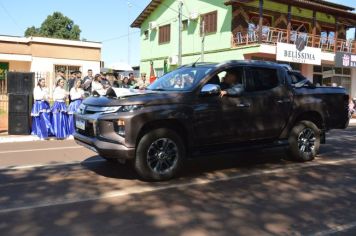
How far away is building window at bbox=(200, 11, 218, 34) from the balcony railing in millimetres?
2141

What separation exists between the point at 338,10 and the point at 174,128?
27.9 m

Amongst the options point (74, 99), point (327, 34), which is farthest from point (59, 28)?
point (74, 99)

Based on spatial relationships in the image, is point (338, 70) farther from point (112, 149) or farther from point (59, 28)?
point (59, 28)

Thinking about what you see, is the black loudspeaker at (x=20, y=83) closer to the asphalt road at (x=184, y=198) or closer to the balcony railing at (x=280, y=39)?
the asphalt road at (x=184, y=198)

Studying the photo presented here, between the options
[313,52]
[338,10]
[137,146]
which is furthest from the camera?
[338,10]

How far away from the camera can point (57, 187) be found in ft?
21.5

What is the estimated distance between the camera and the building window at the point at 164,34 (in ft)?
118

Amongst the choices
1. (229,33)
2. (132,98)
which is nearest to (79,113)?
(132,98)

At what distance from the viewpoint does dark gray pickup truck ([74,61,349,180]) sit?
667cm

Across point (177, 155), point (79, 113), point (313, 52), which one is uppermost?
point (313, 52)

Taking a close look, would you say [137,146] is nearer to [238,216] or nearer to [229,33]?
[238,216]

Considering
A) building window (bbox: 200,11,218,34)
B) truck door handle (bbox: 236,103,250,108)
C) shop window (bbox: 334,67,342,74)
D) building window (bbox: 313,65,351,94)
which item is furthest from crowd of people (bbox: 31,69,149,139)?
shop window (bbox: 334,67,342,74)

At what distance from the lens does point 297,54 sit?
89.4 feet

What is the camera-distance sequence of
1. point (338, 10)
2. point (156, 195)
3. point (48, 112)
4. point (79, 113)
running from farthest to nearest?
point (338, 10) → point (48, 112) → point (79, 113) → point (156, 195)
